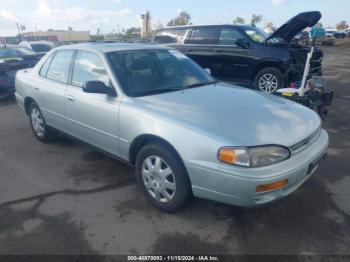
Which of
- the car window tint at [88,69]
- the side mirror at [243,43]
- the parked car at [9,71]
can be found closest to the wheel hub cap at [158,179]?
the car window tint at [88,69]

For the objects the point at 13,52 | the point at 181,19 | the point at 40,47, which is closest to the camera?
the point at 13,52

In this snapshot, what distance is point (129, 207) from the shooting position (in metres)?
3.22

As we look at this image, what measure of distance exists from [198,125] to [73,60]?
90.3 inches

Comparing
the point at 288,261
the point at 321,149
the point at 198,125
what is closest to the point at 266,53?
the point at 321,149

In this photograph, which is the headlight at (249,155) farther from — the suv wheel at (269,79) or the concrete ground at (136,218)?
the suv wheel at (269,79)

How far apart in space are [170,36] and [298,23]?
4248 mm

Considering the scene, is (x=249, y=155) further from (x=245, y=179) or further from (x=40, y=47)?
(x=40, y=47)

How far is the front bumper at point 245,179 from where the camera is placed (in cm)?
244

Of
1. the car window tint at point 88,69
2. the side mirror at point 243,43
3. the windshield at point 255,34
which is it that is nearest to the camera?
the car window tint at point 88,69

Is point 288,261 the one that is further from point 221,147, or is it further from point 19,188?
point 19,188

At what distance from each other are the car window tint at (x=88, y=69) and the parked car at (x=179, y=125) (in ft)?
0.04

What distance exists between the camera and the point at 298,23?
616 centimetres

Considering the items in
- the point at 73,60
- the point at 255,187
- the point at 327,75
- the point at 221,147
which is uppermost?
the point at 73,60

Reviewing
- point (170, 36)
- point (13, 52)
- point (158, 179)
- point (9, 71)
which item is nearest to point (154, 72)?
point (158, 179)
